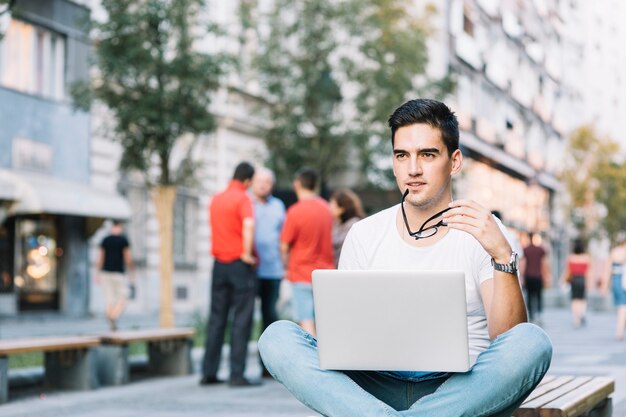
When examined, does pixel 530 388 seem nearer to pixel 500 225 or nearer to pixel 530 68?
pixel 500 225

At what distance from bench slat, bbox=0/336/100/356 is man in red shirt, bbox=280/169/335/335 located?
1.92 metres

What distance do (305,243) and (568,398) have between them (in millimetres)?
5711

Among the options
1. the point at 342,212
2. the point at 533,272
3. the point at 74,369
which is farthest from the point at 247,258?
the point at 533,272

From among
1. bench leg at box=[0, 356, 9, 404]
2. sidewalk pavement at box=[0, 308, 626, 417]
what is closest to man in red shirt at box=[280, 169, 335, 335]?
sidewalk pavement at box=[0, 308, 626, 417]

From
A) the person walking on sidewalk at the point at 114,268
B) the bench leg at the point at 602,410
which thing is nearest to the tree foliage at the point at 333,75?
the person walking on sidewalk at the point at 114,268

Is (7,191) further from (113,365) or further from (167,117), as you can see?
(113,365)

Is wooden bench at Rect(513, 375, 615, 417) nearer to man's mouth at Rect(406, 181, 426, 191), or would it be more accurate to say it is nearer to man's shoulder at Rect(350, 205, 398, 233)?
man's shoulder at Rect(350, 205, 398, 233)

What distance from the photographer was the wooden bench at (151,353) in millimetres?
10977

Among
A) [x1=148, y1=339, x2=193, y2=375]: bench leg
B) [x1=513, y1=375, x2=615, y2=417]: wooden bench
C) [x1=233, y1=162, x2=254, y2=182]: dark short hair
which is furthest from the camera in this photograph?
[x1=148, y1=339, x2=193, y2=375]: bench leg

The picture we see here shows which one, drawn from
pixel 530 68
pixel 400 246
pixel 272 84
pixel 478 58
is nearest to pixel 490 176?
pixel 478 58

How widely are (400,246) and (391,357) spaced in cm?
60

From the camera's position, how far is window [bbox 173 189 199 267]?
27938 millimetres

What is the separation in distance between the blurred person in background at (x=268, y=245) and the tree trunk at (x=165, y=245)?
4774mm

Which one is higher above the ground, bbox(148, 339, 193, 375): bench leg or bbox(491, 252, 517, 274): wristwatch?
bbox(491, 252, 517, 274): wristwatch
